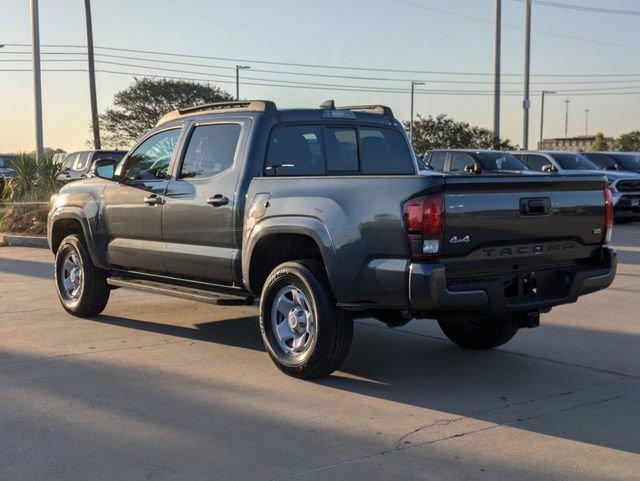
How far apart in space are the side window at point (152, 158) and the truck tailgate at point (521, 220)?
3201mm

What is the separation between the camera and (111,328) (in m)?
7.89

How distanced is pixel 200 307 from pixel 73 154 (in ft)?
56.5

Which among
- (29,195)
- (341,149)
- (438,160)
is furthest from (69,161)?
(341,149)

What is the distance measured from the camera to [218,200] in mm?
6516

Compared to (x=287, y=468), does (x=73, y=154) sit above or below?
above

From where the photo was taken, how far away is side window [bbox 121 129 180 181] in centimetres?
739

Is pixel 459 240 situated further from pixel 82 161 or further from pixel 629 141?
pixel 629 141

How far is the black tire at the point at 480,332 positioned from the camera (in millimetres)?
6762

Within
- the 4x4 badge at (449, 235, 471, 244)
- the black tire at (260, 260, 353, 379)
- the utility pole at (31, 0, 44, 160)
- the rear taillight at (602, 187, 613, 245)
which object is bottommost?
the black tire at (260, 260, 353, 379)

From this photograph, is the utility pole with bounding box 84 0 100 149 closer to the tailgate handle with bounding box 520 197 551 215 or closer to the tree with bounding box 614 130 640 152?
the tailgate handle with bounding box 520 197 551 215

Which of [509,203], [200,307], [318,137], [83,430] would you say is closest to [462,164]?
[200,307]

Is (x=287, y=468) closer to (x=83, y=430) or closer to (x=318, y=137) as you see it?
(x=83, y=430)

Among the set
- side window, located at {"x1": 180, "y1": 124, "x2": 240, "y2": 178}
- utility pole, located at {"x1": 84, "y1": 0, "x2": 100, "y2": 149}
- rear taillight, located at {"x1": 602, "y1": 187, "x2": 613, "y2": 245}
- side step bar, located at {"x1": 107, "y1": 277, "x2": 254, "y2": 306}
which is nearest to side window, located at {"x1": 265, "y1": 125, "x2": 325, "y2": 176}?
side window, located at {"x1": 180, "y1": 124, "x2": 240, "y2": 178}

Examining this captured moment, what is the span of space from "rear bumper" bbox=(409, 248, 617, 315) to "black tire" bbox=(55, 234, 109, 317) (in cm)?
413
